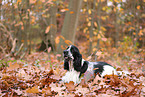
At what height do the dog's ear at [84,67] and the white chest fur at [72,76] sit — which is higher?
the dog's ear at [84,67]

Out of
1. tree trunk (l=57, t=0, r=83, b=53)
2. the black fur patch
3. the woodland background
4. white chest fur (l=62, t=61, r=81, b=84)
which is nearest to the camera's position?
the woodland background

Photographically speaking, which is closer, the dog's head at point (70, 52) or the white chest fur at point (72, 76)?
the dog's head at point (70, 52)

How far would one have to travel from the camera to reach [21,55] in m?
8.20

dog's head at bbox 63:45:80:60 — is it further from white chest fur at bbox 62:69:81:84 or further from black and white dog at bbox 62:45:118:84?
white chest fur at bbox 62:69:81:84

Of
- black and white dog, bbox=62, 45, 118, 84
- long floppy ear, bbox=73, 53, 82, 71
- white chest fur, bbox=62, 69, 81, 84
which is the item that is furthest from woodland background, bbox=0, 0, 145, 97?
long floppy ear, bbox=73, 53, 82, 71

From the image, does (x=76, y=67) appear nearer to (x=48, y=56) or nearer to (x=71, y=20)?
(x=48, y=56)

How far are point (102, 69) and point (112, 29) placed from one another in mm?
17550

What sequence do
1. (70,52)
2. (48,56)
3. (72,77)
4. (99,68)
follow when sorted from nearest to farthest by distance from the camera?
(70,52) < (72,77) < (99,68) < (48,56)

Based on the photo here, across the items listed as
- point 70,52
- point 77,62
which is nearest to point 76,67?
point 77,62

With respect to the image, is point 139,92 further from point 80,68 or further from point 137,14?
point 137,14

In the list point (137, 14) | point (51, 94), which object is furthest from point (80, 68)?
point (137, 14)

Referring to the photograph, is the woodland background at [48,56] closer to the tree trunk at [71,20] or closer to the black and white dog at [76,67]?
the tree trunk at [71,20]

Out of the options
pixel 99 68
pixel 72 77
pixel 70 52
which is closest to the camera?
pixel 70 52

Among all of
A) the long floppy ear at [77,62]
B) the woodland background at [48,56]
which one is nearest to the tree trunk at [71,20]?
the woodland background at [48,56]
